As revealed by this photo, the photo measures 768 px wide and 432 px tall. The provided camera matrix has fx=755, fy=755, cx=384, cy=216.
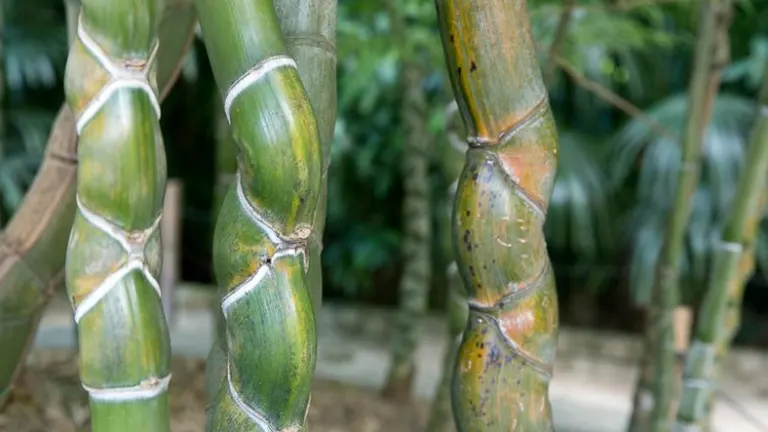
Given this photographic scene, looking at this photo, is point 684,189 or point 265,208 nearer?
point 265,208

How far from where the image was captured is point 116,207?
0.32 meters

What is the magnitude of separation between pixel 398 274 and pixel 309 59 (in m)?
2.34

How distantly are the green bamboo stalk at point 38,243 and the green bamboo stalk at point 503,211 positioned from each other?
1.14 feet

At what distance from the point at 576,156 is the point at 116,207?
205 centimetres

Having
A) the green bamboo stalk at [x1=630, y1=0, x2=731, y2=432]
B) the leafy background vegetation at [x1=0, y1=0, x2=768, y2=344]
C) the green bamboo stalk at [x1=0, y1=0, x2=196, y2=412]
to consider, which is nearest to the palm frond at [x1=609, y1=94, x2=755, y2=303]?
the leafy background vegetation at [x1=0, y1=0, x2=768, y2=344]

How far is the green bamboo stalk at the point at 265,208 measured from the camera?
317 mm

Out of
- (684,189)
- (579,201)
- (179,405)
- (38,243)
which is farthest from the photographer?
(579,201)

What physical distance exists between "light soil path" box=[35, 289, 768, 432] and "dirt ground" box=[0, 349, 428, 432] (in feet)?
0.75

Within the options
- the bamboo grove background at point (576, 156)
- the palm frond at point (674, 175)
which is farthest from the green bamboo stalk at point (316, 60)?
the palm frond at point (674, 175)

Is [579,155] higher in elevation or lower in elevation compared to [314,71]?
lower

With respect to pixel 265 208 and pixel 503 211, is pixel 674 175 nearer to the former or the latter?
pixel 503 211

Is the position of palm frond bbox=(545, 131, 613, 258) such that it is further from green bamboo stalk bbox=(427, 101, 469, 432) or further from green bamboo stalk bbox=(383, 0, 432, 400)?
green bamboo stalk bbox=(427, 101, 469, 432)

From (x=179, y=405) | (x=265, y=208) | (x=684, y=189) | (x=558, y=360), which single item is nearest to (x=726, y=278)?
(x=684, y=189)

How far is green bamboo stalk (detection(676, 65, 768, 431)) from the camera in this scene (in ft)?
2.43
